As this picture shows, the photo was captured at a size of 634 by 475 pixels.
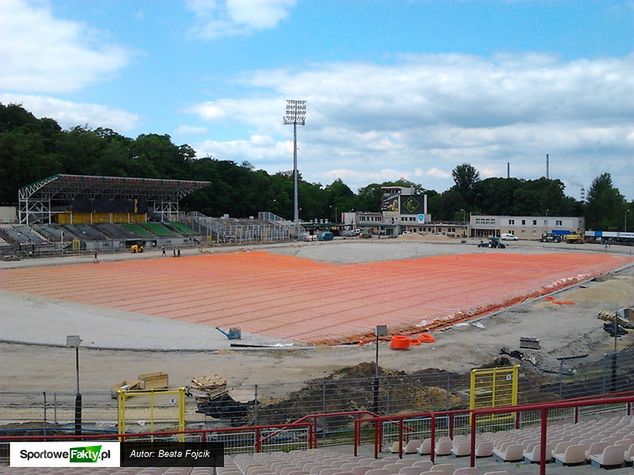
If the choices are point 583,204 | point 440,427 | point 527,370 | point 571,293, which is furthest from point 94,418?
point 583,204

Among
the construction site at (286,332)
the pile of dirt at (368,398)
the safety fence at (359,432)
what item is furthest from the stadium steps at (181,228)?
the safety fence at (359,432)

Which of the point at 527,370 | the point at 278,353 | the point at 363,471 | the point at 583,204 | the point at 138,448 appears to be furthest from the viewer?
the point at 583,204

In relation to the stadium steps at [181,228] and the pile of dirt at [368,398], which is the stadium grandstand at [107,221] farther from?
the pile of dirt at [368,398]

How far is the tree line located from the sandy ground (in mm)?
66113

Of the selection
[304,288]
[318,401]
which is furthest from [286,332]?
[304,288]

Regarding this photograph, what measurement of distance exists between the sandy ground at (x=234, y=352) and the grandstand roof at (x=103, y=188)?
4368cm

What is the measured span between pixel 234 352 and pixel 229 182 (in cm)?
10999

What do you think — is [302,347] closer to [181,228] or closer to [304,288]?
[304,288]

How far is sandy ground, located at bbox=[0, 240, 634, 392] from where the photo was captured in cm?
2019

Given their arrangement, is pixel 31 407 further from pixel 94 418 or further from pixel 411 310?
pixel 411 310

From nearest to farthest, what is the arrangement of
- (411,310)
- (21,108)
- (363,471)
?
(363,471) → (411,310) → (21,108)

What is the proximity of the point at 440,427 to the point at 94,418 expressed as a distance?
8369mm

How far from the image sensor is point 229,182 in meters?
132

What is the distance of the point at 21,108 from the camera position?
110188 mm
